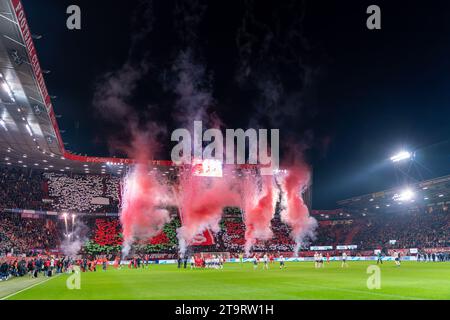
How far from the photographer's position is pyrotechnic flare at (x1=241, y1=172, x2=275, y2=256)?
84.7m

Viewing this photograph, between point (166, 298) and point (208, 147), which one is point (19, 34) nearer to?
point (166, 298)

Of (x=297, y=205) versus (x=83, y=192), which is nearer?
(x=83, y=192)

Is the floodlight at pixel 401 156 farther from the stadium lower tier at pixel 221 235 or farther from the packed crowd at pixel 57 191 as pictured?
the packed crowd at pixel 57 191

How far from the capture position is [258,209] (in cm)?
8700

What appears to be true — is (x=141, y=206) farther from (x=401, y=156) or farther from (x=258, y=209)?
(x=401, y=156)

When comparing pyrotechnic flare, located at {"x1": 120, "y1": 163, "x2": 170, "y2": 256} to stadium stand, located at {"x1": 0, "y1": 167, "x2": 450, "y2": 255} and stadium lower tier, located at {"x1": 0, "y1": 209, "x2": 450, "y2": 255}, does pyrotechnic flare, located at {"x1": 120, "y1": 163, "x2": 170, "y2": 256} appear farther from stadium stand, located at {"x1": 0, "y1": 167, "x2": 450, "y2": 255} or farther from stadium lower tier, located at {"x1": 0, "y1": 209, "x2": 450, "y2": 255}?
stadium stand, located at {"x1": 0, "y1": 167, "x2": 450, "y2": 255}

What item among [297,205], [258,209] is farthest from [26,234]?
[297,205]

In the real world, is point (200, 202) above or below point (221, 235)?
above

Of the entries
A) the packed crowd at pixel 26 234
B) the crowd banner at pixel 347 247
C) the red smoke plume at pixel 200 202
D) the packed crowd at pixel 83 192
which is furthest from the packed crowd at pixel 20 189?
the crowd banner at pixel 347 247

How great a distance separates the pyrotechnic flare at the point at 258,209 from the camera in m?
84.7

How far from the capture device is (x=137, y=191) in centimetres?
8331

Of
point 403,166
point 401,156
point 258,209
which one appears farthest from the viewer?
point 258,209

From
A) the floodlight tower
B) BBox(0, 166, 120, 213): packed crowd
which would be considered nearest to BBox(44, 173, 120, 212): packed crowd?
BBox(0, 166, 120, 213): packed crowd
